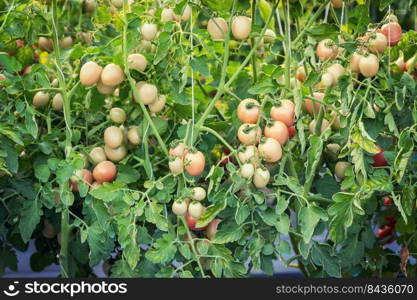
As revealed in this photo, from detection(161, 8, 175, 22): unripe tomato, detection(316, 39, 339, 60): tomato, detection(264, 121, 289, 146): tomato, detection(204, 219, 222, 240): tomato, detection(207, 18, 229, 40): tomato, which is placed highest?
detection(161, 8, 175, 22): unripe tomato

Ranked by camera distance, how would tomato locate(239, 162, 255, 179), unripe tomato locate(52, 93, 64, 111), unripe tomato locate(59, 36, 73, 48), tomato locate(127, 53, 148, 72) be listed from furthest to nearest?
unripe tomato locate(59, 36, 73, 48), unripe tomato locate(52, 93, 64, 111), tomato locate(127, 53, 148, 72), tomato locate(239, 162, 255, 179)

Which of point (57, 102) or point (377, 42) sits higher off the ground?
point (377, 42)

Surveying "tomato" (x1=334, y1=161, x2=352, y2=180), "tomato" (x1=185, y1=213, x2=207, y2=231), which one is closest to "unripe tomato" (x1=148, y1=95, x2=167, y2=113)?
"tomato" (x1=185, y1=213, x2=207, y2=231)

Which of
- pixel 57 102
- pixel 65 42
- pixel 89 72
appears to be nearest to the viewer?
pixel 89 72

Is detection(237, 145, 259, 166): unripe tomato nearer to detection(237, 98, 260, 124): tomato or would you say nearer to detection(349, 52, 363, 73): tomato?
detection(237, 98, 260, 124): tomato

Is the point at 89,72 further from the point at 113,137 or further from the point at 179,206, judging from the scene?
the point at 179,206

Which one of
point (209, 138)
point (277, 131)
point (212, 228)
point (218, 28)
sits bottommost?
point (212, 228)

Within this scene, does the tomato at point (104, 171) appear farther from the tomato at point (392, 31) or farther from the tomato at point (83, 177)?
the tomato at point (392, 31)

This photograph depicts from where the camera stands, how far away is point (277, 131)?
1341 millimetres

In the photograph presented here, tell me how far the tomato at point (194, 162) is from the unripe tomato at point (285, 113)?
0.15 meters

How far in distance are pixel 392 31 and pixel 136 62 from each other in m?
0.48

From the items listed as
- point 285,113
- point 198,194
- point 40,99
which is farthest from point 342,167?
point 40,99

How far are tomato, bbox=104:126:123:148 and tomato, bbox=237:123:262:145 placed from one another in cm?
26

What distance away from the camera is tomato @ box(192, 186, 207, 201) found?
1372mm
